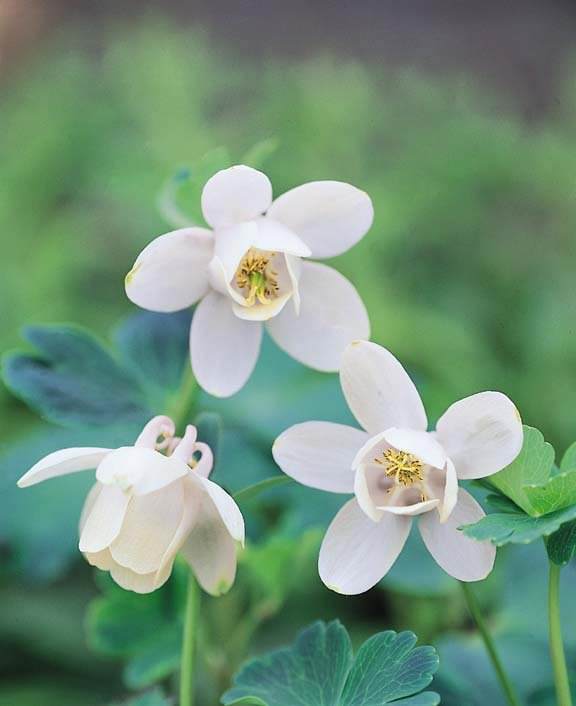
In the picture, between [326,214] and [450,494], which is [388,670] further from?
[326,214]

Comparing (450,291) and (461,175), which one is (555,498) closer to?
(450,291)

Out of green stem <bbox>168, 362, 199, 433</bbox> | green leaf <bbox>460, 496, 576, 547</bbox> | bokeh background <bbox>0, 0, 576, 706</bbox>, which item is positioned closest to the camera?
green leaf <bbox>460, 496, 576, 547</bbox>

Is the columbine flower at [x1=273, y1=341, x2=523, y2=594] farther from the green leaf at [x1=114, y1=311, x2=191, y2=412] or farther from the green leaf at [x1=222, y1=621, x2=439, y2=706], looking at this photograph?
the green leaf at [x1=114, y1=311, x2=191, y2=412]

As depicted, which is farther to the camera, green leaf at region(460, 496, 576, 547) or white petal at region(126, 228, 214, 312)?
white petal at region(126, 228, 214, 312)

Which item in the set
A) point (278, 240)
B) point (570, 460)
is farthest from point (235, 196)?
point (570, 460)

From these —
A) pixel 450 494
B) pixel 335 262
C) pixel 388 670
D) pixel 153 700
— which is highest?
pixel 450 494

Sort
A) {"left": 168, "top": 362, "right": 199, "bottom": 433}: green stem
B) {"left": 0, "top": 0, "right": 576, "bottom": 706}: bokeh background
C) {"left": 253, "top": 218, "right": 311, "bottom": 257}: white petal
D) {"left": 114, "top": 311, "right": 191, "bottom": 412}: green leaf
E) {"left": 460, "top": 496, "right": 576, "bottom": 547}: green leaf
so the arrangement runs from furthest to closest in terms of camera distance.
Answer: {"left": 0, "top": 0, "right": 576, "bottom": 706}: bokeh background < {"left": 114, "top": 311, "right": 191, "bottom": 412}: green leaf < {"left": 168, "top": 362, "right": 199, "bottom": 433}: green stem < {"left": 253, "top": 218, "right": 311, "bottom": 257}: white petal < {"left": 460, "top": 496, "right": 576, "bottom": 547}: green leaf

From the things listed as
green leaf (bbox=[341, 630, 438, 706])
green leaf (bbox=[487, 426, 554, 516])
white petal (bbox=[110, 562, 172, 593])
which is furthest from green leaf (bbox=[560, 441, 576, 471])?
white petal (bbox=[110, 562, 172, 593])
